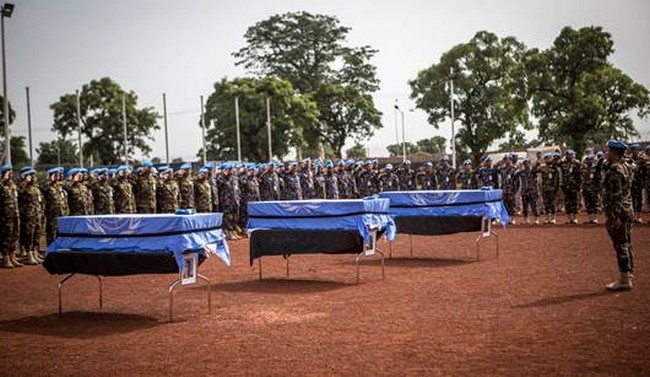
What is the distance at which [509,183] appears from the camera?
21.4 meters

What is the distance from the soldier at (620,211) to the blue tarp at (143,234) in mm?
5443

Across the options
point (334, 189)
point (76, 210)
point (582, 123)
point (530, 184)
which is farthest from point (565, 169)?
point (582, 123)

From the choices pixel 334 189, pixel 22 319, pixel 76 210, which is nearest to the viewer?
pixel 22 319

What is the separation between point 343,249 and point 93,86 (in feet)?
154

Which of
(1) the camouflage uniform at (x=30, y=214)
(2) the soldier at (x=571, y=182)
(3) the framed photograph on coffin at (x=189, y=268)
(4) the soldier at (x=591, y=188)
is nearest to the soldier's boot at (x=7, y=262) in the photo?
(1) the camouflage uniform at (x=30, y=214)

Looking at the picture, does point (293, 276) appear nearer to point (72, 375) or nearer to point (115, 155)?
point (72, 375)

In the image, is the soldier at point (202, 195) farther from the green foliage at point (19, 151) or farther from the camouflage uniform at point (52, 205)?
the green foliage at point (19, 151)

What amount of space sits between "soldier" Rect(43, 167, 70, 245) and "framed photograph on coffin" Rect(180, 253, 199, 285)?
339 inches

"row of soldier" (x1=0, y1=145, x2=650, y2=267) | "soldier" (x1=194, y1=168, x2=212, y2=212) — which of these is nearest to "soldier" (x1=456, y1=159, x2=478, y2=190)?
"row of soldier" (x1=0, y1=145, x2=650, y2=267)

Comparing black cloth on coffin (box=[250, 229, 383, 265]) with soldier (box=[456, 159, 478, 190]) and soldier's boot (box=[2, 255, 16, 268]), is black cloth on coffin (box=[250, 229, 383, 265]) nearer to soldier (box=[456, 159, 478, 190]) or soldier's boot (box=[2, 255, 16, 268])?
soldier's boot (box=[2, 255, 16, 268])

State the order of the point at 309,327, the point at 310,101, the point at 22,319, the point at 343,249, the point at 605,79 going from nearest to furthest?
the point at 309,327
the point at 22,319
the point at 343,249
the point at 605,79
the point at 310,101

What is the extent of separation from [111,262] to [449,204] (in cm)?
701

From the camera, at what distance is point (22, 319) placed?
869 cm

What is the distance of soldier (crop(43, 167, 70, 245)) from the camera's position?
1586cm
